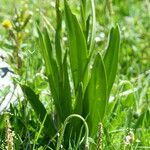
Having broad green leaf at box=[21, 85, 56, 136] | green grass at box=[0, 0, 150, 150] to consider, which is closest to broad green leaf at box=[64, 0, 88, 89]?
green grass at box=[0, 0, 150, 150]

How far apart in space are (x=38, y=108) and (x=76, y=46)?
30 cm

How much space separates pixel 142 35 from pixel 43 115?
74.0 inches

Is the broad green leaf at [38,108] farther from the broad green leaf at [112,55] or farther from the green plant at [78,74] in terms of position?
the broad green leaf at [112,55]

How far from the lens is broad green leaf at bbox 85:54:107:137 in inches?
81.7

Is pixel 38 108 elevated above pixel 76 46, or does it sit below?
below

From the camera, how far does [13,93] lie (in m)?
2.25

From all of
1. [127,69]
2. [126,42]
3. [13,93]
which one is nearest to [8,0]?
[126,42]

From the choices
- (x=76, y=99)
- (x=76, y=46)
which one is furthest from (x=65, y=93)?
(x=76, y=46)

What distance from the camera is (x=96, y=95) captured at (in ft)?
7.01

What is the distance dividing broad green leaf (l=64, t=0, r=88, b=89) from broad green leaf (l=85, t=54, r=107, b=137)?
66 mm

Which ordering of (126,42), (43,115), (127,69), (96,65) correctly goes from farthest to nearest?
(126,42) < (127,69) < (43,115) < (96,65)

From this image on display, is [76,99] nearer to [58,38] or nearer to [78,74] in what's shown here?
[78,74]

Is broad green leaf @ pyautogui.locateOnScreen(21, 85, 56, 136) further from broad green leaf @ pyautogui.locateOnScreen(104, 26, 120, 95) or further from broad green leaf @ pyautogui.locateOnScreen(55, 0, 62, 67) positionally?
broad green leaf @ pyautogui.locateOnScreen(104, 26, 120, 95)

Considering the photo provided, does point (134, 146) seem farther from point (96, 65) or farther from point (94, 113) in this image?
point (96, 65)
